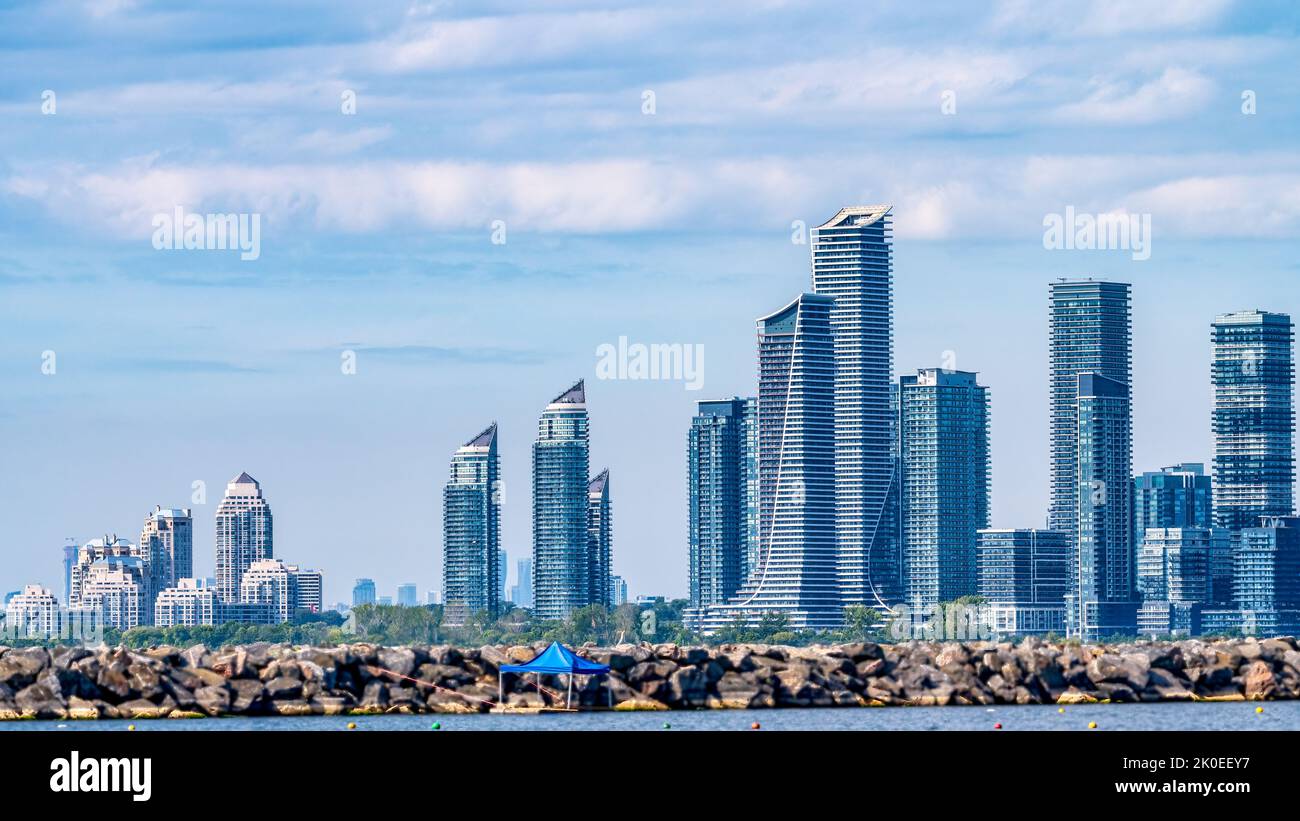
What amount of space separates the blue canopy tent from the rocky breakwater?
0.31 metres

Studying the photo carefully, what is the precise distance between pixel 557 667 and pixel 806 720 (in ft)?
23.3

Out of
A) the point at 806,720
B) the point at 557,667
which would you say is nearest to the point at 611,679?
the point at 557,667

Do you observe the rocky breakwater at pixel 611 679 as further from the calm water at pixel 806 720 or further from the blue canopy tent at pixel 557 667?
the calm water at pixel 806 720

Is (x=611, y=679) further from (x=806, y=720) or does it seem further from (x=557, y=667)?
(x=806, y=720)

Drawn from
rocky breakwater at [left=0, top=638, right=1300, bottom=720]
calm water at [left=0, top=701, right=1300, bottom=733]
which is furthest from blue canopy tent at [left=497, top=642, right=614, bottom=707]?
calm water at [left=0, top=701, right=1300, bottom=733]

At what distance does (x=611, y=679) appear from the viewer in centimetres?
6116

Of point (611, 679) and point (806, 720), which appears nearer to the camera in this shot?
point (806, 720)

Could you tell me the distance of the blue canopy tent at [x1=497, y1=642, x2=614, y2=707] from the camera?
2309 inches

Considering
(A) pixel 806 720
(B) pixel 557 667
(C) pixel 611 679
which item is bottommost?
(A) pixel 806 720

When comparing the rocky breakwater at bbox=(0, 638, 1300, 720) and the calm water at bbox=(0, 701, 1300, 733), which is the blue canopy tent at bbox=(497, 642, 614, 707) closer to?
the rocky breakwater at bbox=(0, 638, 1300, 720)

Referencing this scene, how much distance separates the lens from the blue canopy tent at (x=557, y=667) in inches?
2309
